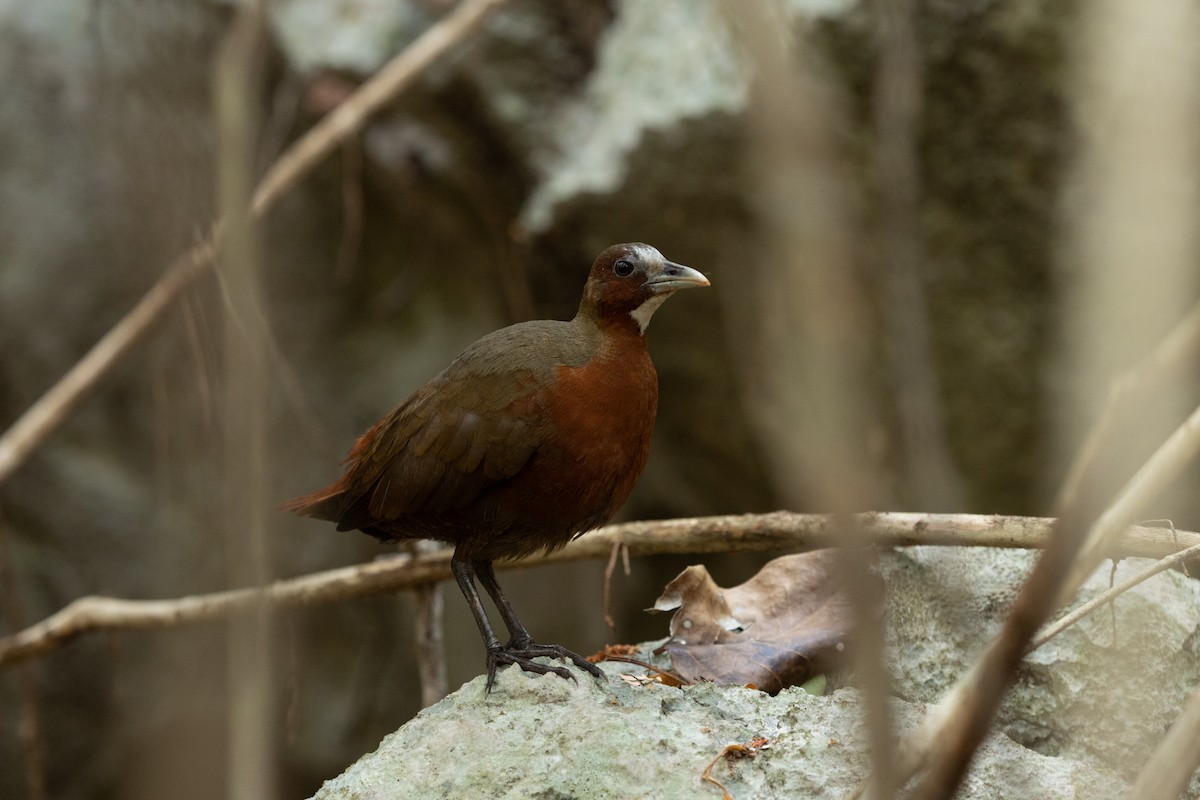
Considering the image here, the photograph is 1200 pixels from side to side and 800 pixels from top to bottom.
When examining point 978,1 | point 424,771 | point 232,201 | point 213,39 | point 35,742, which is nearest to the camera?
point 232,201

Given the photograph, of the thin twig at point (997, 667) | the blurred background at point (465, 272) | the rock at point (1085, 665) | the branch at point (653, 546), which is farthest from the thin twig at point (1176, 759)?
the blurred background at point (465, 272)

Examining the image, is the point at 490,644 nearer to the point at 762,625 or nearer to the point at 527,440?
the point at 527,440

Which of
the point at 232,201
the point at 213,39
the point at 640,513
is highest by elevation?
the point at 213,39

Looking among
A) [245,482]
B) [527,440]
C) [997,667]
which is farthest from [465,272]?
[997,667]

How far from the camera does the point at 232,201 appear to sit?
119cm

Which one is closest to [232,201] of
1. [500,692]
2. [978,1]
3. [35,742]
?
[500,692]

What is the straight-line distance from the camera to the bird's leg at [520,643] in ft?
9.77

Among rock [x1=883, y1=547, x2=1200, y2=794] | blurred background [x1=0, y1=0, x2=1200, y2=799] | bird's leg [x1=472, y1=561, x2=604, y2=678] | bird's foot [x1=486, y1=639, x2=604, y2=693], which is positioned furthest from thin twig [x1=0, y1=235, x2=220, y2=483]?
rock [x1=883, y1=547, x2=1200, y2=794]

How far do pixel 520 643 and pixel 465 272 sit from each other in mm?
3854

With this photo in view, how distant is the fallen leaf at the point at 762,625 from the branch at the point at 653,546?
136 millimetres

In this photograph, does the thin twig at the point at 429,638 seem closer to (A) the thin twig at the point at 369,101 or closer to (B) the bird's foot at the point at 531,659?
(B) the bird's foot at the point at 531,659

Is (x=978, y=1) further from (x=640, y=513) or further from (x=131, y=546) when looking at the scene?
(x=131, y=546)

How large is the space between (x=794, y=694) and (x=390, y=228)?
4.80 metres

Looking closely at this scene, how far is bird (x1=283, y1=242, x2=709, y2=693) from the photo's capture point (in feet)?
10.2
